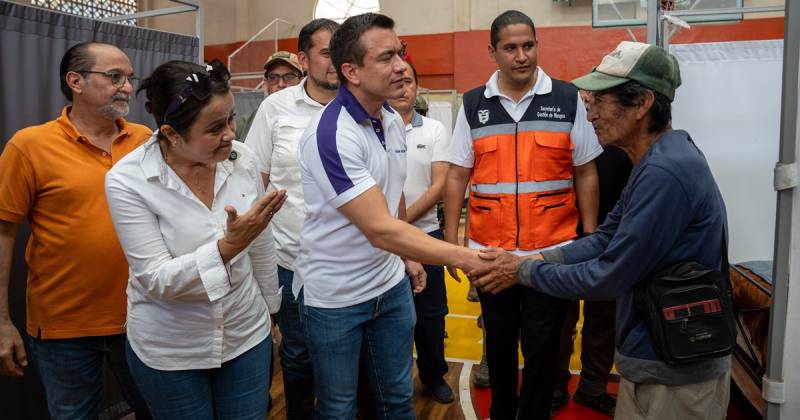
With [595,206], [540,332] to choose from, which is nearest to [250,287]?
[540,332]

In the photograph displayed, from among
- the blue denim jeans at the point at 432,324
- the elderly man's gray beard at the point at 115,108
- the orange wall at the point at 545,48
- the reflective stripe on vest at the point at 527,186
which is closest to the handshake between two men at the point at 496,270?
the reflective stripe on vest at the point at 527,186

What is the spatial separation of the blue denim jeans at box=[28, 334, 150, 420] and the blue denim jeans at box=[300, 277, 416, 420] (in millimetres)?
800

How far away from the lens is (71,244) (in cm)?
228

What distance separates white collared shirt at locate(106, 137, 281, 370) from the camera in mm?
1748

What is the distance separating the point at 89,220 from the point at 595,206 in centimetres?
230

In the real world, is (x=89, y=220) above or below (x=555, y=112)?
below

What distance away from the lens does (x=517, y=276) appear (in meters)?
2.49

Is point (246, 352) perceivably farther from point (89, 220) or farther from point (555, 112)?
point (555, 112)

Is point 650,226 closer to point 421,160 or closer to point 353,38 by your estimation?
point 353,38

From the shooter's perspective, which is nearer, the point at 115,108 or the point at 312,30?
the point at 115,108

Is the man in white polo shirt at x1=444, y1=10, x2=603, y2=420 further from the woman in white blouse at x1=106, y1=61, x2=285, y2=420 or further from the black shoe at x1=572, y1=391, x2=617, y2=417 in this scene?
the woman in white blouse at x1=106, y1=61, x2=285, y2=420

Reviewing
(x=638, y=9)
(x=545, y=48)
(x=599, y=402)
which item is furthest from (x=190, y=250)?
(x=545, y=48)

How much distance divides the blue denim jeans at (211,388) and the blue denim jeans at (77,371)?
546 millimetres

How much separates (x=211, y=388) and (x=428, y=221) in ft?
6.54
